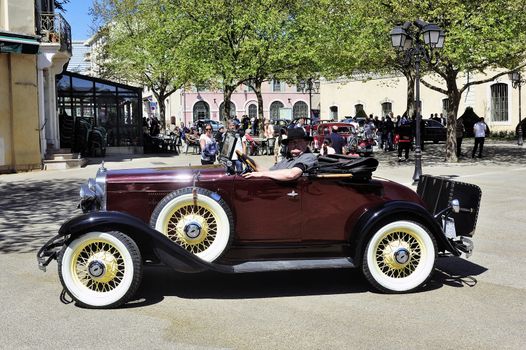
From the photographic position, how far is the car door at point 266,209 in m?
5.93

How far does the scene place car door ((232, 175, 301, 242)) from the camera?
234 inches

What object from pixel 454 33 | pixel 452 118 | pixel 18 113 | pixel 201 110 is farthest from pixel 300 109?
pixel 18 113

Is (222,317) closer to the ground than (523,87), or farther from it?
closer to the ground

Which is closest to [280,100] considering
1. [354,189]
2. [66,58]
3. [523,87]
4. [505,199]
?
[523,87]

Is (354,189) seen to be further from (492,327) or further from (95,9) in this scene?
(95,9)

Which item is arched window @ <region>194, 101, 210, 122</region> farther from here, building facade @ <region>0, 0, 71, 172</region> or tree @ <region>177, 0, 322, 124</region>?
building facade @ <region>0, 0, 71, 172</region>

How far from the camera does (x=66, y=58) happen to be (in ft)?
78.8

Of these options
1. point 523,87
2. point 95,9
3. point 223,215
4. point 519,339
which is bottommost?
point 519,339

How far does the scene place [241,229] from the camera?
594cm

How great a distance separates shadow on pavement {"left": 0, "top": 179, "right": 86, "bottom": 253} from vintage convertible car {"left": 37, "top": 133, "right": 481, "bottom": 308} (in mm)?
3287

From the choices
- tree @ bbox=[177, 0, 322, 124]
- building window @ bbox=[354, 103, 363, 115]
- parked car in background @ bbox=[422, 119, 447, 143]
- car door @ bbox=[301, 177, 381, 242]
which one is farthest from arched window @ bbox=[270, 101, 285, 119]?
car door @ bbox=[301, 177, 381, 242]

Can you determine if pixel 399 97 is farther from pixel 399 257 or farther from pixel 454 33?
pixel 399 257

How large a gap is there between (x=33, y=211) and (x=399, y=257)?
8.39m

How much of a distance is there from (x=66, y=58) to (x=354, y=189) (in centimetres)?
2031
